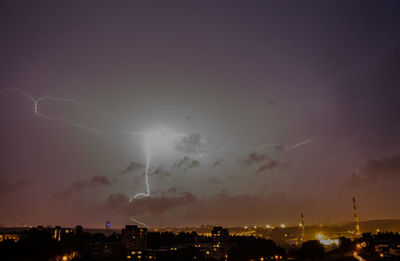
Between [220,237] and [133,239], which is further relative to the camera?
[220,237]

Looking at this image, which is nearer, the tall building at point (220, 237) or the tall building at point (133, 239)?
the tall building at point (133, 239)

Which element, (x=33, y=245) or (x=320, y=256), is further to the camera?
(x=320, y=256)

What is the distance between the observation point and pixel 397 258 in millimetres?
Answer: 64500

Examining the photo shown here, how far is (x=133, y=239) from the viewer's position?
102188 mm

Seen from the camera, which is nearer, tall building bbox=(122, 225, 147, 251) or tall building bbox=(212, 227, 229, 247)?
tall building bbox=(122, 225, 147, 251)

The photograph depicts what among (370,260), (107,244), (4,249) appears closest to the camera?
(4,249)

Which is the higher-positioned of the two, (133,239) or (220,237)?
(133,239)

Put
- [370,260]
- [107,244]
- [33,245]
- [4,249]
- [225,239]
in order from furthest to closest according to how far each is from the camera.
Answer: [225,239]
[107,244]
[370,260]
[33,245]
[4,249]

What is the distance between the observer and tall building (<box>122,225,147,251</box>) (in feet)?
334

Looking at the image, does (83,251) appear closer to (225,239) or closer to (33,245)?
(33,245)

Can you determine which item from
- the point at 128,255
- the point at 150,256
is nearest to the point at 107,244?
the point at 128,255

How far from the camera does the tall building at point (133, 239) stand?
10188 centimetres

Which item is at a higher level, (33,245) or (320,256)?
(33,245)

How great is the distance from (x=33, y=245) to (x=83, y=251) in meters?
25.6
